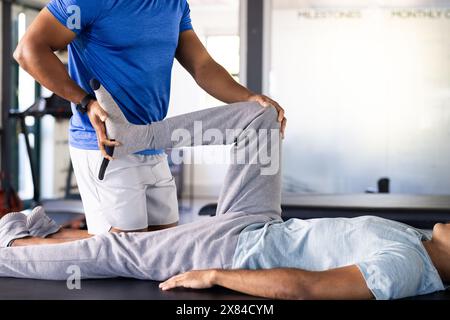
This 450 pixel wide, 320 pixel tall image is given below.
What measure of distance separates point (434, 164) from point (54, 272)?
390cm

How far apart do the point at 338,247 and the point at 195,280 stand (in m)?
0.42

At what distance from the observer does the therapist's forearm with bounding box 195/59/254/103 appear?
7.70 feet

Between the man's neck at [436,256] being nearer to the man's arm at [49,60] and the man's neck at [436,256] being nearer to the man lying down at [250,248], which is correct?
the man lying down at [250,248]

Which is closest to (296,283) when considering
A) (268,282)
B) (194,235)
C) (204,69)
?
(268,282)

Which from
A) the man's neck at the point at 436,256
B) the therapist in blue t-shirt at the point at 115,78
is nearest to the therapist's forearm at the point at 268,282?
the man's neck at the point at 436,256

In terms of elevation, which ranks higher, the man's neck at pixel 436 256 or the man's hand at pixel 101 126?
the man's hand at pixel 101 126

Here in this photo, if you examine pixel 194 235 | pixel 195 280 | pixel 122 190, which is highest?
pixel 122 190

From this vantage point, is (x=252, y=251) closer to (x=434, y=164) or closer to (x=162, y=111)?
(x=162, y=111)

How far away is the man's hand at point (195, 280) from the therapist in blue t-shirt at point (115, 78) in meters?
0.45

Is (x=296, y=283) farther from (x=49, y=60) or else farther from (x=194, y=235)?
(x=49, y=60)

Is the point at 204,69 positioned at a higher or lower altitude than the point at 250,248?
higher

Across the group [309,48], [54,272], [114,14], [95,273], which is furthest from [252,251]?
[309,48]

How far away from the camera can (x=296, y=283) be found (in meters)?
1.58

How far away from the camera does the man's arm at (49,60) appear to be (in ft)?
6.43
